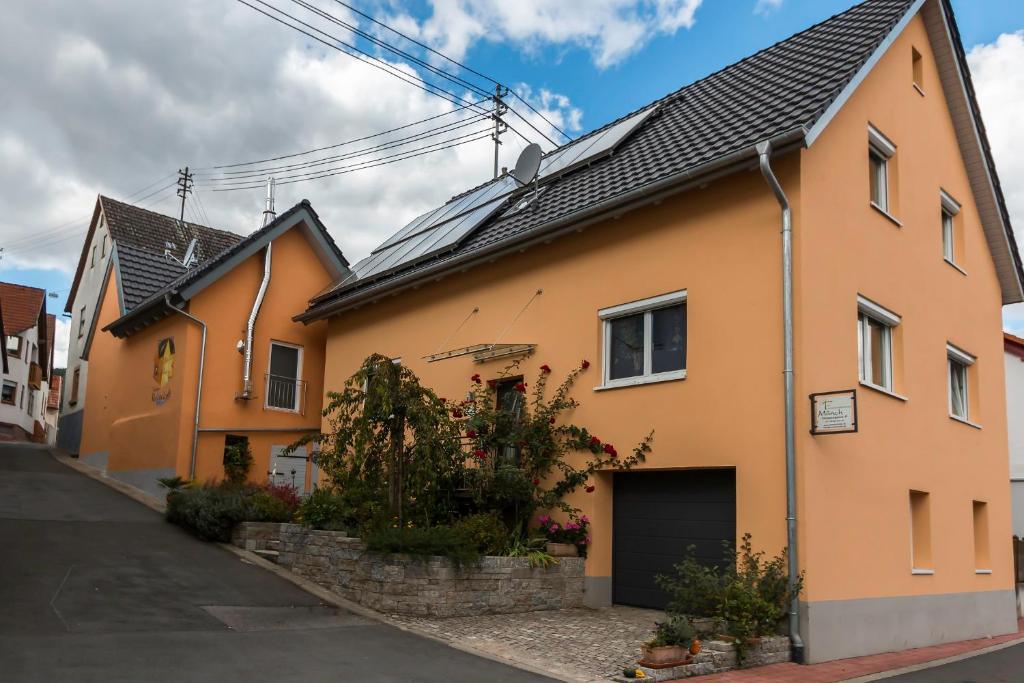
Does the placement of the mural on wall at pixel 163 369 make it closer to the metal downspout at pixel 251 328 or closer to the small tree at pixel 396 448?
the metal downspout at pixel 251 328

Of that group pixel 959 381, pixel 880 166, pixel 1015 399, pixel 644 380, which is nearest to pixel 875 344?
pixel 880 166

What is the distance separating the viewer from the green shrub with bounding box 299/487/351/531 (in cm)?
1248

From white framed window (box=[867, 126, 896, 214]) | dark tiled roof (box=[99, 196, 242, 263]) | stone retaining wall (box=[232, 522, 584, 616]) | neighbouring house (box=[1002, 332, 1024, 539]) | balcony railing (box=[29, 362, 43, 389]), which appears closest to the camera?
stone retaining wall (box=[232, 522, 584, 616])

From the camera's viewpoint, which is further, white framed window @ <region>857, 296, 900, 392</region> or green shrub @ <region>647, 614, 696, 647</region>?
white framed window @ <region>857, 296, 900, 392</region>

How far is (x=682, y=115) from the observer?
49.4ft

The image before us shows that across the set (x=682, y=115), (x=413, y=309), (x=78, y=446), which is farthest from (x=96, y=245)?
(x=682, y=115)

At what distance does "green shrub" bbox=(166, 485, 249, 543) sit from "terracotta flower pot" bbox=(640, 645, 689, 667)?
7876 millimetres

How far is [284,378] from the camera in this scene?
775 inches

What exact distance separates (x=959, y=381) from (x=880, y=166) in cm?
429

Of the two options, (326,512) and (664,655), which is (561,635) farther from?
(326,512)

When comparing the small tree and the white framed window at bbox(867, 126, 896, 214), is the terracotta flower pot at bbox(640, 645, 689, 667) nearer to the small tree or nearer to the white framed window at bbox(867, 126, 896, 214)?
the small tree

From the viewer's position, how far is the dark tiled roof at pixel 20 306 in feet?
158

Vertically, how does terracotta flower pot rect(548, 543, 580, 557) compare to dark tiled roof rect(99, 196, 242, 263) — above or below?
below

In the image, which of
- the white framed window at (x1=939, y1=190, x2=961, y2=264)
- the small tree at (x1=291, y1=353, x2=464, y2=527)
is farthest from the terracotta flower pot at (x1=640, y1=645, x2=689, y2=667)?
the white framed window at (x1=939, y1=190, x2=961, y2=264)
